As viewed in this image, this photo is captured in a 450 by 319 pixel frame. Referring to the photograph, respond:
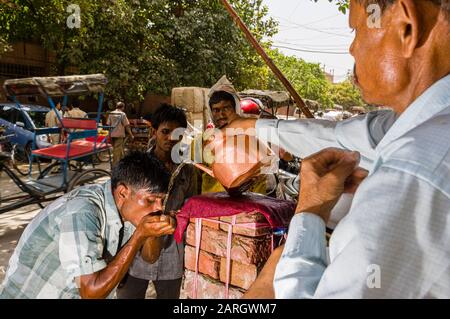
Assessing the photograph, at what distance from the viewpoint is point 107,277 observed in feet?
4.72

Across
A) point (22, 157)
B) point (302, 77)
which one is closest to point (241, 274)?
point (22, 157)

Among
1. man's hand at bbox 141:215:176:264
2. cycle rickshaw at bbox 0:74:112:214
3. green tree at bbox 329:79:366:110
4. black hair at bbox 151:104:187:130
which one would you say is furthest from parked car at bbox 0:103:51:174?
green tree at bbox 329:79:366:110

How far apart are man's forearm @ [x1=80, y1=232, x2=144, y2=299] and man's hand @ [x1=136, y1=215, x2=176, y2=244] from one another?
6cm

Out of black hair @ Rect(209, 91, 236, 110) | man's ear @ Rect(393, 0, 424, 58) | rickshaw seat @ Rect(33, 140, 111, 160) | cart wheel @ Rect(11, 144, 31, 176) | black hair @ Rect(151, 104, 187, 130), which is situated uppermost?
man's ear @ Rect(393, 0, 424, 58)

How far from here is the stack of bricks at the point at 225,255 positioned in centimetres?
126

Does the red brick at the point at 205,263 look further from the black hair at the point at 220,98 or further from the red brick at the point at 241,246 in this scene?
the black hair at the point at 220,98

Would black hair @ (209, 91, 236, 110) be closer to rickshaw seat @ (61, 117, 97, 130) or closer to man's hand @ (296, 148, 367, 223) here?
man's hand @ (296, 148, 367, 223)

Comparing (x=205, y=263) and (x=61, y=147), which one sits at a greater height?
(x=205, y=263)

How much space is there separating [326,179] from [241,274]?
2.23ft

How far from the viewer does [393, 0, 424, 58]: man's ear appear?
627 mm

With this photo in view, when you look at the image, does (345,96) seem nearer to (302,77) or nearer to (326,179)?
(302,77)

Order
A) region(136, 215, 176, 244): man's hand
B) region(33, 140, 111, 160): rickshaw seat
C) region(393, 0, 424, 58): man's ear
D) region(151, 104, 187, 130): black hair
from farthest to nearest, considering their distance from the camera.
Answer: region(33, 140, 111, 160): rickshaw seat, region(151, 104, 187, 130): black hair, region(136, 215, 176, 244): man's hand, region(393, 0, 424, 58): man's ear

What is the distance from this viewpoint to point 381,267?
49 cm
